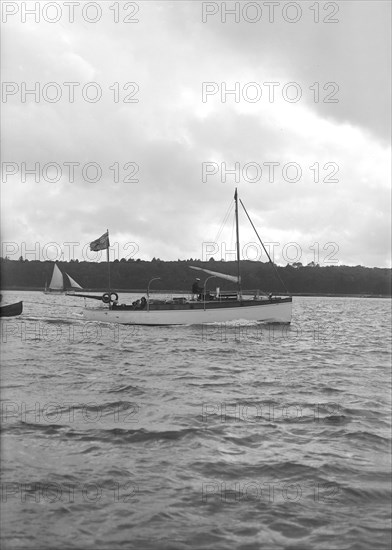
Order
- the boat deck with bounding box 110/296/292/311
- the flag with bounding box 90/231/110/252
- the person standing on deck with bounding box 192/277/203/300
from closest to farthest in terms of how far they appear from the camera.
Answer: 1. the boat deck with bounding box 110/296/292/311
2. the person standing on deck with bounding box 192/277/203/300
3. the flag with bounding box 90/231/110/252

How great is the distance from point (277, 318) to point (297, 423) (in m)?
38.4

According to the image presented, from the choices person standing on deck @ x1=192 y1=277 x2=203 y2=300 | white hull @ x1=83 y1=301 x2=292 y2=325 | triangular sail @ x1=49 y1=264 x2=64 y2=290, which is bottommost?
white hull @ x1=83 y1=301 x2=292 y2=325

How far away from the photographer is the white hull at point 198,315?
46.0 m

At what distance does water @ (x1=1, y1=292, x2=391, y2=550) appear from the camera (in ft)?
21.6

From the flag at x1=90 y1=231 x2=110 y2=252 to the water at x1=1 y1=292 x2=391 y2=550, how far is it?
1204 inches

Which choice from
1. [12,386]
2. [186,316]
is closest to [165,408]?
[12,386]

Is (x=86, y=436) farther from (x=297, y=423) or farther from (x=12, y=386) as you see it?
(x=12, y=386)

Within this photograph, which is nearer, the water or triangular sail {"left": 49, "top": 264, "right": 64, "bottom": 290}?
the water

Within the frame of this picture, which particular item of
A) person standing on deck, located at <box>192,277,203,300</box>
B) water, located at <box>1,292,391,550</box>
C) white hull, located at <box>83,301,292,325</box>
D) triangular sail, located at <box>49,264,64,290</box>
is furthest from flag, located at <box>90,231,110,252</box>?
triangular sail, located at <box>49,264,64,290</box>

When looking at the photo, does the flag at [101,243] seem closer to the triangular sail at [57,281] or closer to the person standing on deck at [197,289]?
the person standing on deck at [197,289]

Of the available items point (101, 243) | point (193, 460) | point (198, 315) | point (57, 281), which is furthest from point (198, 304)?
point (57, 281)

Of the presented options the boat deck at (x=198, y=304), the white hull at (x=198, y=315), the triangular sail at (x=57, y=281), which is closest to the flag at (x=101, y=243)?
the white hull at (x=198, y=315)

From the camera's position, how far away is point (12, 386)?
15.7 m

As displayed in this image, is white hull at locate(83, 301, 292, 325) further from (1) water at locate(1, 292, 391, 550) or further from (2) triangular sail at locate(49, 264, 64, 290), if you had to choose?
(2) triangular sail at locate(49, 264, 64, 290)
